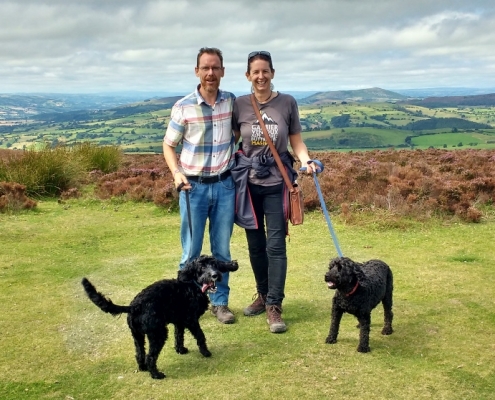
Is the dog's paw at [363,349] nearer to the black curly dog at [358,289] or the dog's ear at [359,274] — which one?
the black curly dog at [358,289]

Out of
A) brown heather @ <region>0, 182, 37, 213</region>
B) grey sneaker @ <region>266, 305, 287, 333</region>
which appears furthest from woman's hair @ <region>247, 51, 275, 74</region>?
brown heather @ <region>0, 182, 37, 213</region>

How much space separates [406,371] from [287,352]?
105 cm

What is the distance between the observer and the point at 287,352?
4.42m

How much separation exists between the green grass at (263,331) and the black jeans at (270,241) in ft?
1.45

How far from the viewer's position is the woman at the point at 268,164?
4711mm

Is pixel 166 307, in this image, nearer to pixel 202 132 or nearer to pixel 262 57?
pixel 202 132

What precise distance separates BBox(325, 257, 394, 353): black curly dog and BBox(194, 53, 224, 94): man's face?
2.01 m

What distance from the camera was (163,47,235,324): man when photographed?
4.63 m

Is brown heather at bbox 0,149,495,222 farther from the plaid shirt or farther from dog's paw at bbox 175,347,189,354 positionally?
dog's paw at bbox 175,347,189,354

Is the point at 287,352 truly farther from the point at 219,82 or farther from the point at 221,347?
the point at 219,82

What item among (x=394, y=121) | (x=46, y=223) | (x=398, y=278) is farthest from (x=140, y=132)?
(x=398, y=278)

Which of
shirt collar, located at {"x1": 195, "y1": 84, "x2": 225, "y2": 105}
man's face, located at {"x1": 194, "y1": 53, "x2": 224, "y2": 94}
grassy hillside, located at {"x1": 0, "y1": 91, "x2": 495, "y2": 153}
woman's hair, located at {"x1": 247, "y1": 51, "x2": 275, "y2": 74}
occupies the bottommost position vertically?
grassy hillside, located at {"x1": 0, "y1": 91, "x2": 495, "y2": 153}

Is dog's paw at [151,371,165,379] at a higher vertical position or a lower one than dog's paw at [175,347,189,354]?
higher

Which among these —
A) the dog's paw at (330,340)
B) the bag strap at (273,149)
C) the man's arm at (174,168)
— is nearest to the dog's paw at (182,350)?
the dog's paw at (330,340)
